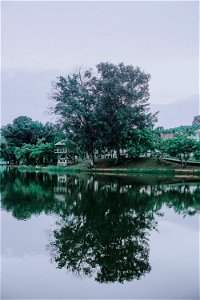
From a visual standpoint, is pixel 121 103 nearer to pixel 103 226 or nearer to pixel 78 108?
pixel 78 108

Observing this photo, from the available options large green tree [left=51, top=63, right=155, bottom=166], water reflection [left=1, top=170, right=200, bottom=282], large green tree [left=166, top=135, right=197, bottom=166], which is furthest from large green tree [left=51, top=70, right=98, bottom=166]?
water reflection [left=1, top=170, right=200, bottom=282]

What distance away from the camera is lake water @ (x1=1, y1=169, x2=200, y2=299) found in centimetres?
645

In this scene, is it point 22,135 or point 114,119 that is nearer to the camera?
point 114,119

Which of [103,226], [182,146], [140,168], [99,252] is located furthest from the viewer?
[140,168]

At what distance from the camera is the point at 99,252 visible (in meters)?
8.36

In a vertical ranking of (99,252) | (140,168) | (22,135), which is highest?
(22,135)

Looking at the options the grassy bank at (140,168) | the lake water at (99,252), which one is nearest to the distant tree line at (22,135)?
the grassy bank at (140,168)

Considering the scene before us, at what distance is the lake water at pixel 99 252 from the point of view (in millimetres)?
6449

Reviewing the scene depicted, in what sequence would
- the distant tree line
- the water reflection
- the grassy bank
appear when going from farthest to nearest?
the distant tree line → the grassy bank → the water reflection

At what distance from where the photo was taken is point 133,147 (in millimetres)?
47938

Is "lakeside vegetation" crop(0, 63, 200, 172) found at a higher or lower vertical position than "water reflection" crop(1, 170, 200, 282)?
higher

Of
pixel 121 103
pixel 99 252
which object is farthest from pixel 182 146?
pixel 99 252

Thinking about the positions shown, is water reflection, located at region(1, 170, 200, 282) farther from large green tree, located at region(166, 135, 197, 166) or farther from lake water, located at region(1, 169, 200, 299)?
large green tree, located at region(166, 135, 197, 166)

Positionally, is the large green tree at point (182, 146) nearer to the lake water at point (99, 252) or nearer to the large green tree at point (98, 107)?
the large green tree at point (98, 107)
